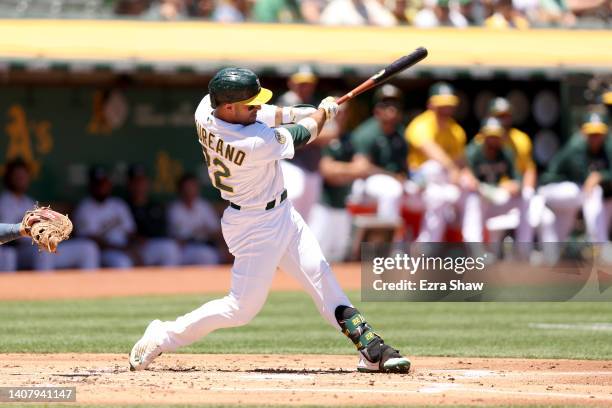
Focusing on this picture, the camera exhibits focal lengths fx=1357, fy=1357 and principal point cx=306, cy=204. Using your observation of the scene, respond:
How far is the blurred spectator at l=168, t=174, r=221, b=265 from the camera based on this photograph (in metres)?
14.8

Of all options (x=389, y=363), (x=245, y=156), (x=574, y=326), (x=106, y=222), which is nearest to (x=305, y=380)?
(x=389, y=363)

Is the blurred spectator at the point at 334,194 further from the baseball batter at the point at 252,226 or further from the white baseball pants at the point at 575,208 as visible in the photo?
the baseball batter at the point at 252,226

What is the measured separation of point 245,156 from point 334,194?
26.1ft

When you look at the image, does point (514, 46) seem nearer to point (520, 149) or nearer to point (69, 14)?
point (520, 149)

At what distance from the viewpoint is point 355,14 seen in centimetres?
1564

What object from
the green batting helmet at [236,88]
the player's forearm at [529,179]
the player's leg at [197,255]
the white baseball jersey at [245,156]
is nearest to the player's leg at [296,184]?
the player's leg at [197,255]

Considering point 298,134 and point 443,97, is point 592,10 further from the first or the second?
point 298,134

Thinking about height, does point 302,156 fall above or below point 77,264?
above

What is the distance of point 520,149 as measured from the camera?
570 inches

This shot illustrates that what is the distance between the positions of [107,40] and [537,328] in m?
6.47

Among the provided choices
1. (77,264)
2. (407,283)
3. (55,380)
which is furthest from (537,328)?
(77,264)

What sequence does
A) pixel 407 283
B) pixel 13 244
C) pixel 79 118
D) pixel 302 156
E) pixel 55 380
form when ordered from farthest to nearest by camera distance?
1. pixel 79 118
2. pixel 13 244
3. pixel 302 156
4. pixel 407 283
5. pixel 55 380

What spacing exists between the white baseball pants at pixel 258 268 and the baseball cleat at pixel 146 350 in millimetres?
44

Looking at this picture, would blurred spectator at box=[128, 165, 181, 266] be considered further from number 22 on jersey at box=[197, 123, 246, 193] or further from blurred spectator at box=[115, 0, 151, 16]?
number 22 on jersey at box=[197, 123, 246, 193]
